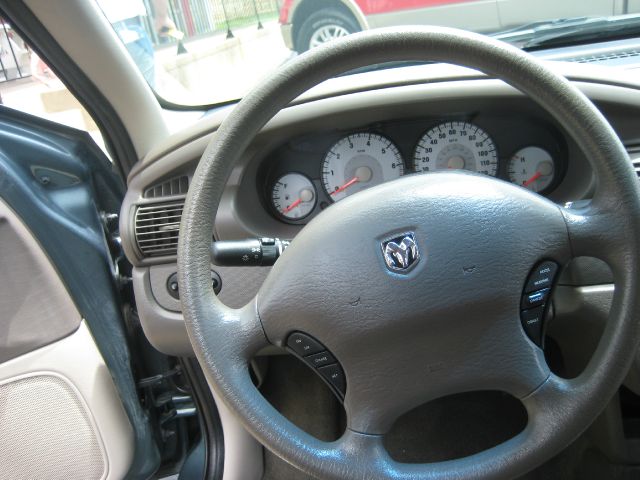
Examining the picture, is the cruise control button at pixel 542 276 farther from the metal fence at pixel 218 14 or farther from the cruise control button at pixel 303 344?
the metal fence at pixel 218 14

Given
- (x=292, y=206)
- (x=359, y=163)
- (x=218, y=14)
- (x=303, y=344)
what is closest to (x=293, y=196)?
(x=292, y=206)

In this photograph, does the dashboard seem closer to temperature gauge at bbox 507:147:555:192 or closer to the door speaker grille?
temperature gauge at bbox 507:147:555:192

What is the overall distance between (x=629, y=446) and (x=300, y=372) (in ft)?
2.70

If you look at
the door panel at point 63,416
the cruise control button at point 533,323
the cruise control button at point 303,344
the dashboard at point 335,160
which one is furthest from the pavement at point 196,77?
the cruise control button at point 533,323

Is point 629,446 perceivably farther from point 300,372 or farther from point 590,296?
point 300,372

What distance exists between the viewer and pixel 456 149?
1.27 m

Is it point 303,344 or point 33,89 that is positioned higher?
point 33,89

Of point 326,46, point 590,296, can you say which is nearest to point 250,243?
point 326,46

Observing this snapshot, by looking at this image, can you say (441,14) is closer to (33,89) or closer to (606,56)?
(606,56)

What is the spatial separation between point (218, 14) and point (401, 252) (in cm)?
117

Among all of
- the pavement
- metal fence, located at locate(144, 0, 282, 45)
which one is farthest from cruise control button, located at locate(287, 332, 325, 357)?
metal fence, located at locate(144, 0, 282, 45)

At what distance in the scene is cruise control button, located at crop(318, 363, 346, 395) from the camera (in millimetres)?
882

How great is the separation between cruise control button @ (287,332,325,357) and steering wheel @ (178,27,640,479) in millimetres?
14

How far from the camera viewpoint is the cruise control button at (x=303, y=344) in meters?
0.87
